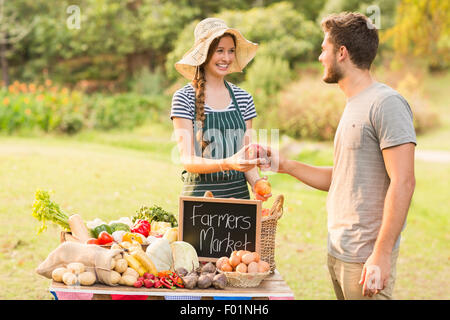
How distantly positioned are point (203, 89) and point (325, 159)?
8693mm

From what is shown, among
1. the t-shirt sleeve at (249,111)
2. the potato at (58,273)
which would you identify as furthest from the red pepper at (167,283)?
the t-shirt sleeve at (249,111)

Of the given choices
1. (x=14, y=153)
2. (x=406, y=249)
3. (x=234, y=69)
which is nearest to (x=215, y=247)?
(x=234, y=69)

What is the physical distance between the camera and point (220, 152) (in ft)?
10.4

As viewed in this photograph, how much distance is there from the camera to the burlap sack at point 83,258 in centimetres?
244

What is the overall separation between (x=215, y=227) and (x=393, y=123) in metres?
1.00

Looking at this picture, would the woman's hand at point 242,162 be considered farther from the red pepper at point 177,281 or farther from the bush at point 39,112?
the bush at point 39,112

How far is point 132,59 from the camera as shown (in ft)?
64.4

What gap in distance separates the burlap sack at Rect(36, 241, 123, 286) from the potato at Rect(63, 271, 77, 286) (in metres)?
0.08

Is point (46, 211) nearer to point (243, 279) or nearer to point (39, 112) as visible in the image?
point (243, 279)

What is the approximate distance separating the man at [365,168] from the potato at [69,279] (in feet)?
4.01

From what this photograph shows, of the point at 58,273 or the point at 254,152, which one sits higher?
the point at 254,152

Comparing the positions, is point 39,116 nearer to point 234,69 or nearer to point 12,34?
point 12,34

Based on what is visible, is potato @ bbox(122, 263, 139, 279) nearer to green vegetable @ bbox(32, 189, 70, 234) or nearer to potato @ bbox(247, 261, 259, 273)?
potato @ bbox(247, 261, 259, 273)

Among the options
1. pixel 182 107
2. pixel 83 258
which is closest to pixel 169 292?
pixel 83 258
